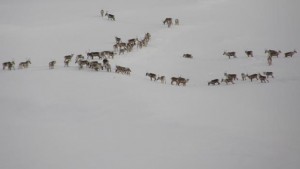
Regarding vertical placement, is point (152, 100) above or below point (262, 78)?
below

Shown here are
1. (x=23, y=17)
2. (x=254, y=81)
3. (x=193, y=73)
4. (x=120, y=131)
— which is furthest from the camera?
(x=23, y=17)

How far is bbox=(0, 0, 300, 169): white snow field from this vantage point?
14031 millimetres

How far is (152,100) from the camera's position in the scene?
1877 centimetres

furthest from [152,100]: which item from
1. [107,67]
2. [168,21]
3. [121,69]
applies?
[168,21]

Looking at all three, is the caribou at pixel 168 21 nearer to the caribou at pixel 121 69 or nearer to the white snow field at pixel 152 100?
the white snow field at pixel 152 100

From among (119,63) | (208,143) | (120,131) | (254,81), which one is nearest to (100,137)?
(120,131)

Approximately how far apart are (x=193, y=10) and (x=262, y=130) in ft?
90.0

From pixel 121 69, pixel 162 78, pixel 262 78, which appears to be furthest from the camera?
pixel 121 69

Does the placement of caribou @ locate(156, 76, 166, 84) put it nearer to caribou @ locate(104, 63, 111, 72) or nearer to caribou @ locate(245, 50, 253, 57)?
caribou @ locate(104, 63, 111, 72)

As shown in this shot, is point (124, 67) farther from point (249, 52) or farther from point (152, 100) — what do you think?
point (249, 52)

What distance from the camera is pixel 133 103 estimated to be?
18.3 meters

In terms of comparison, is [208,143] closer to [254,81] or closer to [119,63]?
[254,81]

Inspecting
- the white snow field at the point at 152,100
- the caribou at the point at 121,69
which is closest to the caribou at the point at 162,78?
the white snow field at the point at 152,100

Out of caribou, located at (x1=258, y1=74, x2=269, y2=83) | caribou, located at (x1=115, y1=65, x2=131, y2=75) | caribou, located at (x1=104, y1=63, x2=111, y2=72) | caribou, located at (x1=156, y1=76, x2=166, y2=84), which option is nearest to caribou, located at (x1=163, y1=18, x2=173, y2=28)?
caribou, located at (x1=156, y1=76, x2=166, y2=84)
